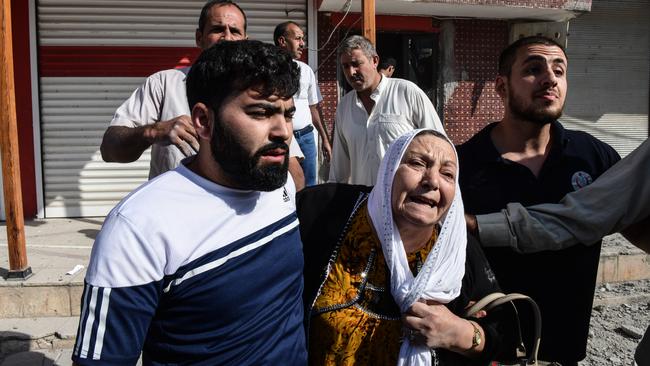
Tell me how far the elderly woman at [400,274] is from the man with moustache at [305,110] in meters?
2.83

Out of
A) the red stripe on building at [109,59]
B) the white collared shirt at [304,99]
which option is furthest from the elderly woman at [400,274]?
the red stripe on building at [109,59]

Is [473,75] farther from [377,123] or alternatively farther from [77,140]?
[77,140]

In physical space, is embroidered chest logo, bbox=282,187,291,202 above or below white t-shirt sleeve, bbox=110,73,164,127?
A: below

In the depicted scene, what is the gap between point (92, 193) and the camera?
720 cm

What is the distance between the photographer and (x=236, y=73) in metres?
1.50

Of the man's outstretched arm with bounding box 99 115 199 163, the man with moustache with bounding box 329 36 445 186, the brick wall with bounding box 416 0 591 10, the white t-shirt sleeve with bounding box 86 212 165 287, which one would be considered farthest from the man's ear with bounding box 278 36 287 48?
the white t-shirt sleeve with bounding box 86 212 165 287

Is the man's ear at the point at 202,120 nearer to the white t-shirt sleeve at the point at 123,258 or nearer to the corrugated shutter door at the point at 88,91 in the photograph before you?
the white t-shirt sleeve at the point at 123,258

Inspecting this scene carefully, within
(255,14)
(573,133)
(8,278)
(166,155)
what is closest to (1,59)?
(8,278)

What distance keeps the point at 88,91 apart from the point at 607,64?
25.8 ft

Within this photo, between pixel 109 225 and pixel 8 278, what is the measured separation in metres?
3.67

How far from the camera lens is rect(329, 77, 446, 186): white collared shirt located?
4094 mm

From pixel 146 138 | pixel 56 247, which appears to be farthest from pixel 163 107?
pixel 56 247

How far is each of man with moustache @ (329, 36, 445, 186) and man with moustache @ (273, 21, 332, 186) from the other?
455mm

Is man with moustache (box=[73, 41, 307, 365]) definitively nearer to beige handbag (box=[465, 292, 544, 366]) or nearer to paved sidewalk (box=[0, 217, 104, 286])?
beige handbag (box=[465, 292, 544, 366])
